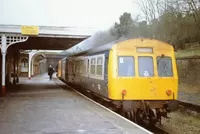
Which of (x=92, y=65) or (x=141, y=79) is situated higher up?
(x=92, y=65)

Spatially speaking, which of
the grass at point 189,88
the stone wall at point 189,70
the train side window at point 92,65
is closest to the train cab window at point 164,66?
the train side window at point 92,65

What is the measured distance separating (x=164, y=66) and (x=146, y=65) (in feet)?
2.05

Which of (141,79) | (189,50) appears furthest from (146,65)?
(189,50)

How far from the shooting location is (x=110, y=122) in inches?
392

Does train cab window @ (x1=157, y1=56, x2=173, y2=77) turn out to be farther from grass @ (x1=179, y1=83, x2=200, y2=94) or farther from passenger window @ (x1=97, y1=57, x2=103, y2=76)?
grass @ (x1=179, y1=83, x2=200, y2=94)

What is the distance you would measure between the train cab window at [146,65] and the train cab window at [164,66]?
0.27m

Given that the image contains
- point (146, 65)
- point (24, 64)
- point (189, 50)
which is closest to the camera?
point (146, 65)

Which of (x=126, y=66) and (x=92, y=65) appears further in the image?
(x=92, y=65)

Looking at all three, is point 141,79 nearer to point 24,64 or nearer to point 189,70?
point 189,70

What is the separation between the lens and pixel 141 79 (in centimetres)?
1236

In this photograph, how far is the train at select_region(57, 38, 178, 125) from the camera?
12.2 metres

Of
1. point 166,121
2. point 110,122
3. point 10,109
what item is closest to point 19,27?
point 10,109

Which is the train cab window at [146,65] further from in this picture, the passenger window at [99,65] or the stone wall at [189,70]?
the stone wall at [189,70]

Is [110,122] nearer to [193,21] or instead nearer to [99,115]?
[99,115]
